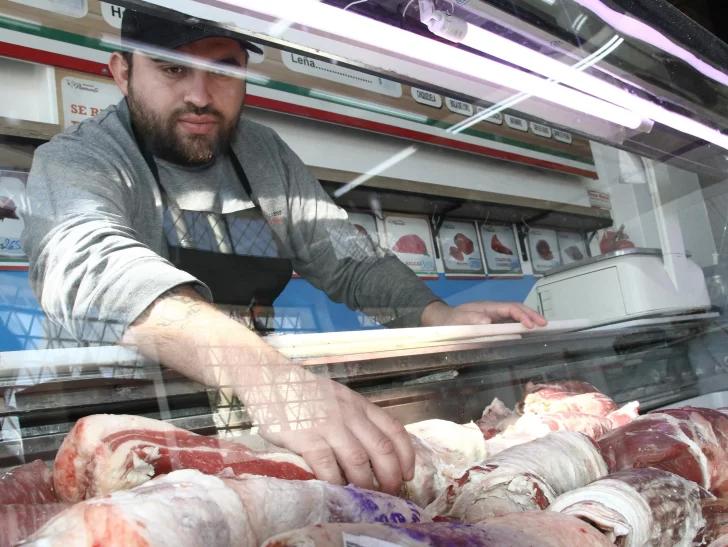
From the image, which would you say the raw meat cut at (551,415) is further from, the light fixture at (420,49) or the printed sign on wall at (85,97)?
the printed sign on wall at (85,97)

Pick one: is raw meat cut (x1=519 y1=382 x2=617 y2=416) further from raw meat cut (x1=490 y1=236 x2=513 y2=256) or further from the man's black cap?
the man's black cap

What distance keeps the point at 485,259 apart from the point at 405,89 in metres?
0.87

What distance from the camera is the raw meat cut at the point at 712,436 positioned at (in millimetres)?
1868

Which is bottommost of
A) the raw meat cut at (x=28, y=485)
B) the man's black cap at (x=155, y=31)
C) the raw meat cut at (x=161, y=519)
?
the raw meat cut at (x=161, y=519)

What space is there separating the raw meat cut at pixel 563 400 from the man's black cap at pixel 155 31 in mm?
1674

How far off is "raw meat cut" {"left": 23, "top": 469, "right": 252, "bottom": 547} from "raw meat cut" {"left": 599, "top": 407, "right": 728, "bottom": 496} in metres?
1.24

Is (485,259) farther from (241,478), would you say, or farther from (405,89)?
(241,478)

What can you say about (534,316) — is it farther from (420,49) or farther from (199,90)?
(199,90)

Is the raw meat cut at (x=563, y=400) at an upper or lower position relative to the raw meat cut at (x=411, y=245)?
lower

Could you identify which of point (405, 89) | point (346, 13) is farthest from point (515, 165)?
point (346, 13)

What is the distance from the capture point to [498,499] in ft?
4.58

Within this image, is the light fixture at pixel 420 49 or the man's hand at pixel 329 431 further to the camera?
the light fixture at pixel 420 49

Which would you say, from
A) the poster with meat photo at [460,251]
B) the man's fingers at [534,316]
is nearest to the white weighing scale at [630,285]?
the man's fingers at [534,316]

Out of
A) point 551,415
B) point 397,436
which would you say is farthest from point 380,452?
point 551,415
